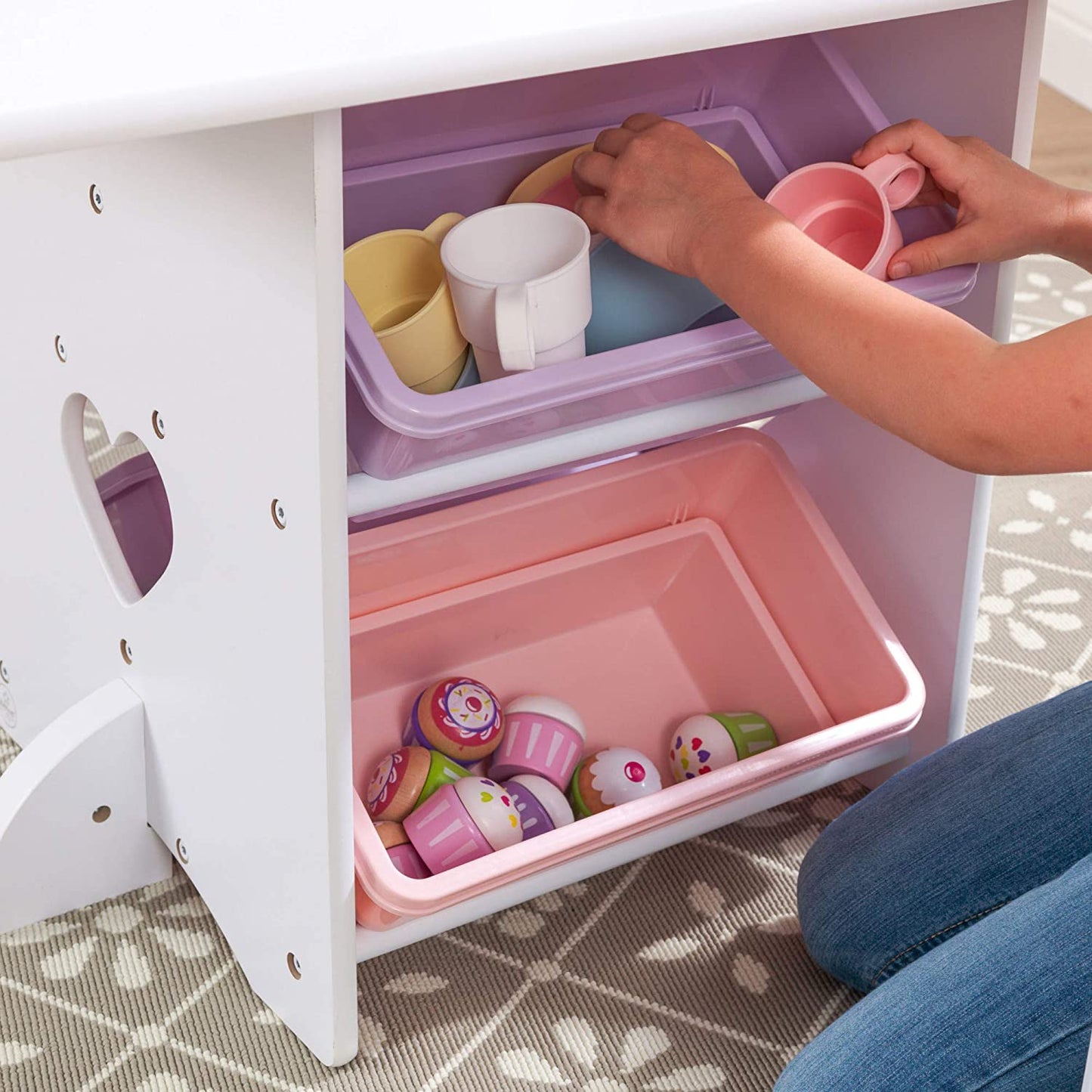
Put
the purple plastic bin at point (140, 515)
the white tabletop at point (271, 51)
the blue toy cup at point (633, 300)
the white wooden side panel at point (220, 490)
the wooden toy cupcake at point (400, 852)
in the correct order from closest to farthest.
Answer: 1. the white tabletop at point (271, 51)
2. the white wooden side panel at point (220, 490)
3. the blue toy cup at point (633, 300)
4. the wooden toy cupcake at point (400, 852)
5. the purple plastic bin at point (140, 515)

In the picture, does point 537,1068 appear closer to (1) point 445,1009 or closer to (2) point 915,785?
(1) point 445,1009

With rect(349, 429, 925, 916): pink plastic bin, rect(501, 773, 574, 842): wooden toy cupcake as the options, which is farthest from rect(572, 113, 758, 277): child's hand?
rect(501, 773, 574, 842): wooden toy cupcake

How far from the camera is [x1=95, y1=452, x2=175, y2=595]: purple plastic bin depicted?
116 cm

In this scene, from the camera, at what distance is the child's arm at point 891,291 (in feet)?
2.44

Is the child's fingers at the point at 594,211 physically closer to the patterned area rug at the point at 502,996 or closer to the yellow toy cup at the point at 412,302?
the yellow toy cup at the point at 412,302

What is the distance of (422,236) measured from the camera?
941 mm

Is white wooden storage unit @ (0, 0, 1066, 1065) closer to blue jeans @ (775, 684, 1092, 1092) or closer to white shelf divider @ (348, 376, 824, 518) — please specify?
white shelf divider @ (348, 376, 824, 518)

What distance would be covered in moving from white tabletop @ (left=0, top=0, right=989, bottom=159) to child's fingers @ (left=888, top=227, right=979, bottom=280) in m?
0.31

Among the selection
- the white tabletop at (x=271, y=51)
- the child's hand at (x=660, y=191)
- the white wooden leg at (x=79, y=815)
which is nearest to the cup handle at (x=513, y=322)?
the child's hand at (x=660, y=191)

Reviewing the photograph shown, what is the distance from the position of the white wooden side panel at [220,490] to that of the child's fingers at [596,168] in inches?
10.3

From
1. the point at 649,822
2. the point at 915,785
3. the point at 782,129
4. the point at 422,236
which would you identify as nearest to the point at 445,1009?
the point at 649,822

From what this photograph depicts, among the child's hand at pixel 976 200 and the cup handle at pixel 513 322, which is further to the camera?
the child's hand at pixel 976 200

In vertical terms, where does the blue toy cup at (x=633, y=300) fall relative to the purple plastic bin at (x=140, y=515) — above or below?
above

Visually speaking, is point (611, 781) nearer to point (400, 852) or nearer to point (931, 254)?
point (400, 852)
